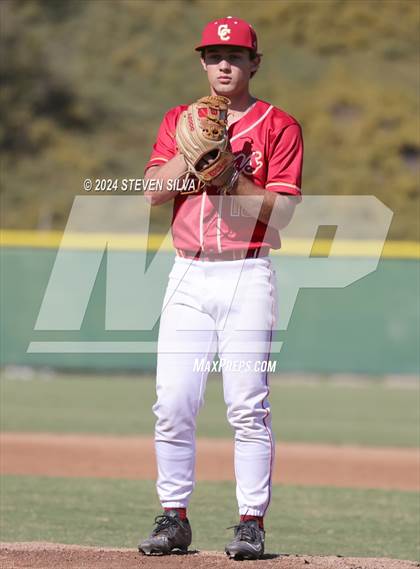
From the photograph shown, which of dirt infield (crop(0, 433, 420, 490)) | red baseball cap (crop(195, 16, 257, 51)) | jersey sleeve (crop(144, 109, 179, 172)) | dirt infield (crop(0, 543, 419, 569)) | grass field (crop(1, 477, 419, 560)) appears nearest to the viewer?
dirt infield (crop(0, 543, 419, 569))

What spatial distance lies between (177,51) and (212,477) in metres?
27.8

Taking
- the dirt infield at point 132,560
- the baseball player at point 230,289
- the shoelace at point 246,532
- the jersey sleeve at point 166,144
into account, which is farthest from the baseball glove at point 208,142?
the dirt infield at point 132,560

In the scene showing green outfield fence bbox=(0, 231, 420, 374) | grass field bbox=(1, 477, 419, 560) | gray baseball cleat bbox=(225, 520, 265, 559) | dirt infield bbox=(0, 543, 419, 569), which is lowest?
dirt infield bbox=(0, 543, 419, 569)

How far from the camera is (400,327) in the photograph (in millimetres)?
15195

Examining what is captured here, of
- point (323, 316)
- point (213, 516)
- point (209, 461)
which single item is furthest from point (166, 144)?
point (323, 316)

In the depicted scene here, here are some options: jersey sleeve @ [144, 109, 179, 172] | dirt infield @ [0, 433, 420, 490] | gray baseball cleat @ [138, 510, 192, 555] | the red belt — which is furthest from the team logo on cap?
dirt infield @ [0, 433, 420, 490]

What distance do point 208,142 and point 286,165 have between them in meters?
0.39

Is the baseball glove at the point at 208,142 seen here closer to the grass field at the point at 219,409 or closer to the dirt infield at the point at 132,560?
the dirt infield at the point at 132,560

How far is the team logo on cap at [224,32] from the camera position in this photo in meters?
4.23

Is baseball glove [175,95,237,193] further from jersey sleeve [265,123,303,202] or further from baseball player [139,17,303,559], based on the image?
jersey sleeve [265,123,303,202]

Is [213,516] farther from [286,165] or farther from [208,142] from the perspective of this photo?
[208,142]

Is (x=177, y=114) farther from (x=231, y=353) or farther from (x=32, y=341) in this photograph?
(x=32, y=341)

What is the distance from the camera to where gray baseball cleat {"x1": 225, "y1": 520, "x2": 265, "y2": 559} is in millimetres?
4125

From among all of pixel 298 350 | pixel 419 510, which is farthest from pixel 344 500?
pixel 298 350
